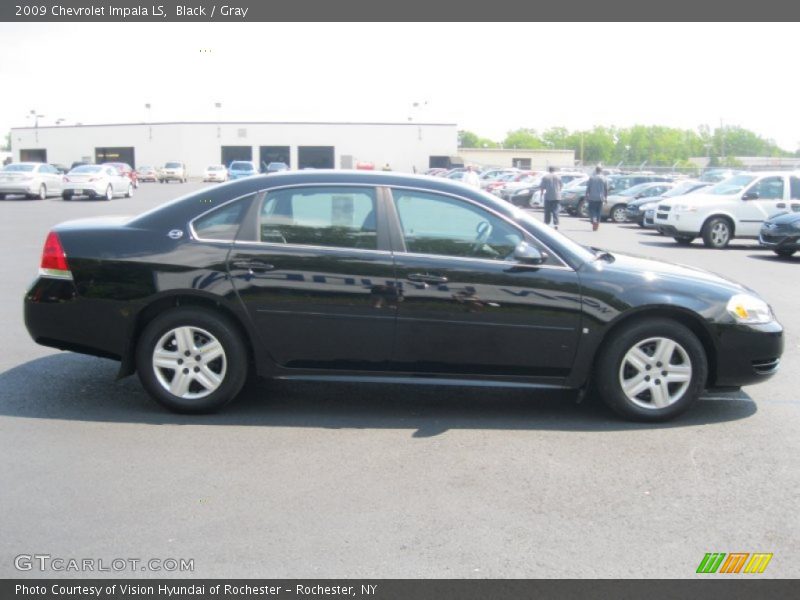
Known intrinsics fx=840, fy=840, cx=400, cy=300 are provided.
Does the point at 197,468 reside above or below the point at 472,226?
below

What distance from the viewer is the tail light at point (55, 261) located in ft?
19.0

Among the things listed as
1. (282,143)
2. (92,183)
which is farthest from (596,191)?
(282,143)

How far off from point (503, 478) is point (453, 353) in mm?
1174

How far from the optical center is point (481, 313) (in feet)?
18.5

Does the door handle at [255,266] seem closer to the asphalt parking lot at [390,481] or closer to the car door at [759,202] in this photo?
the asphalt parking lot at [390,481]

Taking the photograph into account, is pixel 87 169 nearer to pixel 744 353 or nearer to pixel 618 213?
pixel 618 213

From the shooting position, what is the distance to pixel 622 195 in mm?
28141

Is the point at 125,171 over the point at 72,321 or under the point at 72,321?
over

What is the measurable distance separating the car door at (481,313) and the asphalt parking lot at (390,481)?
0.43m

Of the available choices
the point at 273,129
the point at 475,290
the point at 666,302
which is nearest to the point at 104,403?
the point at 475,290

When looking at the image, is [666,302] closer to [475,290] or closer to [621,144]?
[475,290]

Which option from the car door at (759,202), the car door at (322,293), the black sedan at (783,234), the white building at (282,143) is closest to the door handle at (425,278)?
the car door at (322,293)
